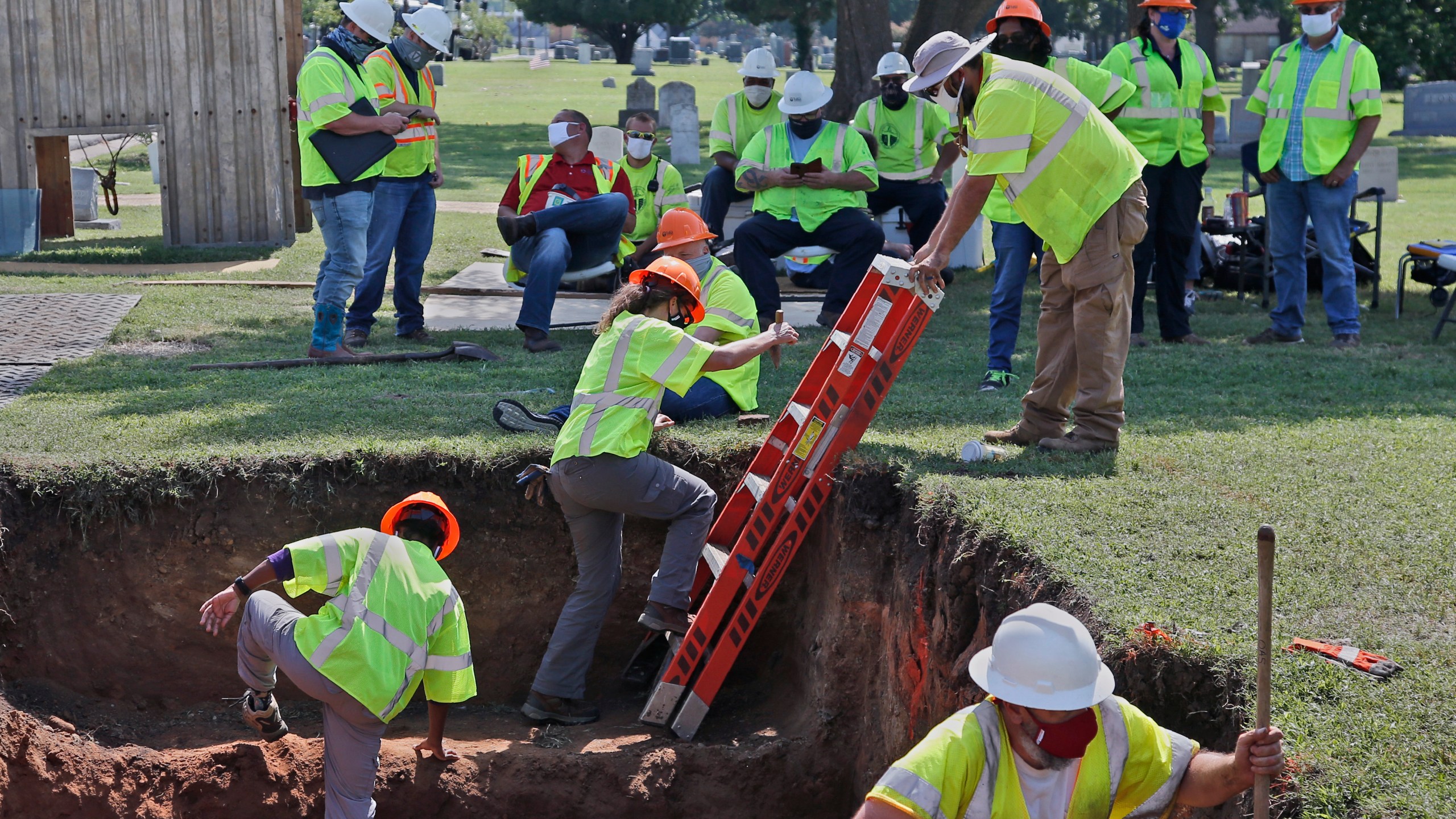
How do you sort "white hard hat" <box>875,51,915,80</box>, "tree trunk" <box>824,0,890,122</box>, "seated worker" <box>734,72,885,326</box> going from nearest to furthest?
"seated worker" <box>734,72,885,326</box>
"white hard hat" <box>875,51,915,80</box>
"tree trunk" <box>824,0,890,122</box>

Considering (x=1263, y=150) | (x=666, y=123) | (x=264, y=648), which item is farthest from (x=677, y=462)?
(x=666, y=123)

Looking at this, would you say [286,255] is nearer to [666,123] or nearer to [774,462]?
[774,462]

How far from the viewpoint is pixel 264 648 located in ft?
16.7

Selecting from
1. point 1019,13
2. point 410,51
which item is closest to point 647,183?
point 410,51

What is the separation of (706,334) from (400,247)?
Result: 10.7ft

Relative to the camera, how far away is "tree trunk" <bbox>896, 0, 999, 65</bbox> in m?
18.8

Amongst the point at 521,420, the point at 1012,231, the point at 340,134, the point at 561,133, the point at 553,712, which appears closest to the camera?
the point at 553,712

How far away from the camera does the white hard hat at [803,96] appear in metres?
9.90

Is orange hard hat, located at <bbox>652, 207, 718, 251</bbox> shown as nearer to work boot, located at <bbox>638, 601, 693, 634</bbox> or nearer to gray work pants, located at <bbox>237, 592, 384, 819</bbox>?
work boot, located at <bbox>638, 601, 693, 634</bbox>

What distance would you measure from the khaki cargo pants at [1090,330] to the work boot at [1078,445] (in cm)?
2


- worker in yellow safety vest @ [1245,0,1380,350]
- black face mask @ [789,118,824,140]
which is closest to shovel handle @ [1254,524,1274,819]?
worker in yellow safety vest @ [1245,0,1380,350]

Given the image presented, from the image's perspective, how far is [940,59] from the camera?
564 centimetres

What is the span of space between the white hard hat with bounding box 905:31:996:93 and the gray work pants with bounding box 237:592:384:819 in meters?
3.43

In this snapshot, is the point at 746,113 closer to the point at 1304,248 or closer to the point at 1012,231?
the point at 1012,231
